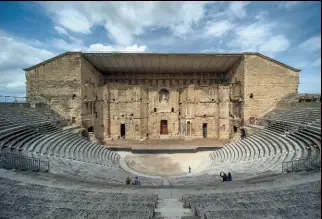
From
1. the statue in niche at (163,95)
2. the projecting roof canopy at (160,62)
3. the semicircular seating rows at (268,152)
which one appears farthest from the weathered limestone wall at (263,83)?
the statue in niche at (163,95)

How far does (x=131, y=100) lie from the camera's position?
31.8m

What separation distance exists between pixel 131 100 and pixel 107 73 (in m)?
7.73

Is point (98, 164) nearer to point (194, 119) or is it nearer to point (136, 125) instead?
point (136, 125)

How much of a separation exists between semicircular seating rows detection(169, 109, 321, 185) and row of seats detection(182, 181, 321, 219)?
380 cm

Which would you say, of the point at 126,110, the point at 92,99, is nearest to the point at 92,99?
the point at 92,99

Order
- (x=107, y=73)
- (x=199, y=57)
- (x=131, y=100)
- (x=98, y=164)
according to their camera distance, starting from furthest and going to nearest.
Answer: (x=107, y=73)
(x=131, y=100)
(x=199, y=57)
(x=98, y=164)

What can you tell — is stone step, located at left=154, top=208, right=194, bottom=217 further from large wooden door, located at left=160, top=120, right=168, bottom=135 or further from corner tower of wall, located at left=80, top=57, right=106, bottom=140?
large wooden door, located at left=160, top=120, right=168, bottom=135

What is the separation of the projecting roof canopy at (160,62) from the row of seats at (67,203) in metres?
21.6

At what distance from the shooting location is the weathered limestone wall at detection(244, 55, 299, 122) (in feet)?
87.5

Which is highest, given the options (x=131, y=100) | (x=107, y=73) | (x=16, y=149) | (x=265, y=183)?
(x=107, y=73)

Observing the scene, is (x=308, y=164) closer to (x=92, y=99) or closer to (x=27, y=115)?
(x=27, y=115)

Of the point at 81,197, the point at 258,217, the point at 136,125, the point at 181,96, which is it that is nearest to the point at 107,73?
the point at 136,125

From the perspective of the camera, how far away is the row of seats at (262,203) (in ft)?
20.0

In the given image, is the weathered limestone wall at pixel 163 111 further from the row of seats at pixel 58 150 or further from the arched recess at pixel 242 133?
the row of seats at pixel 58 150
